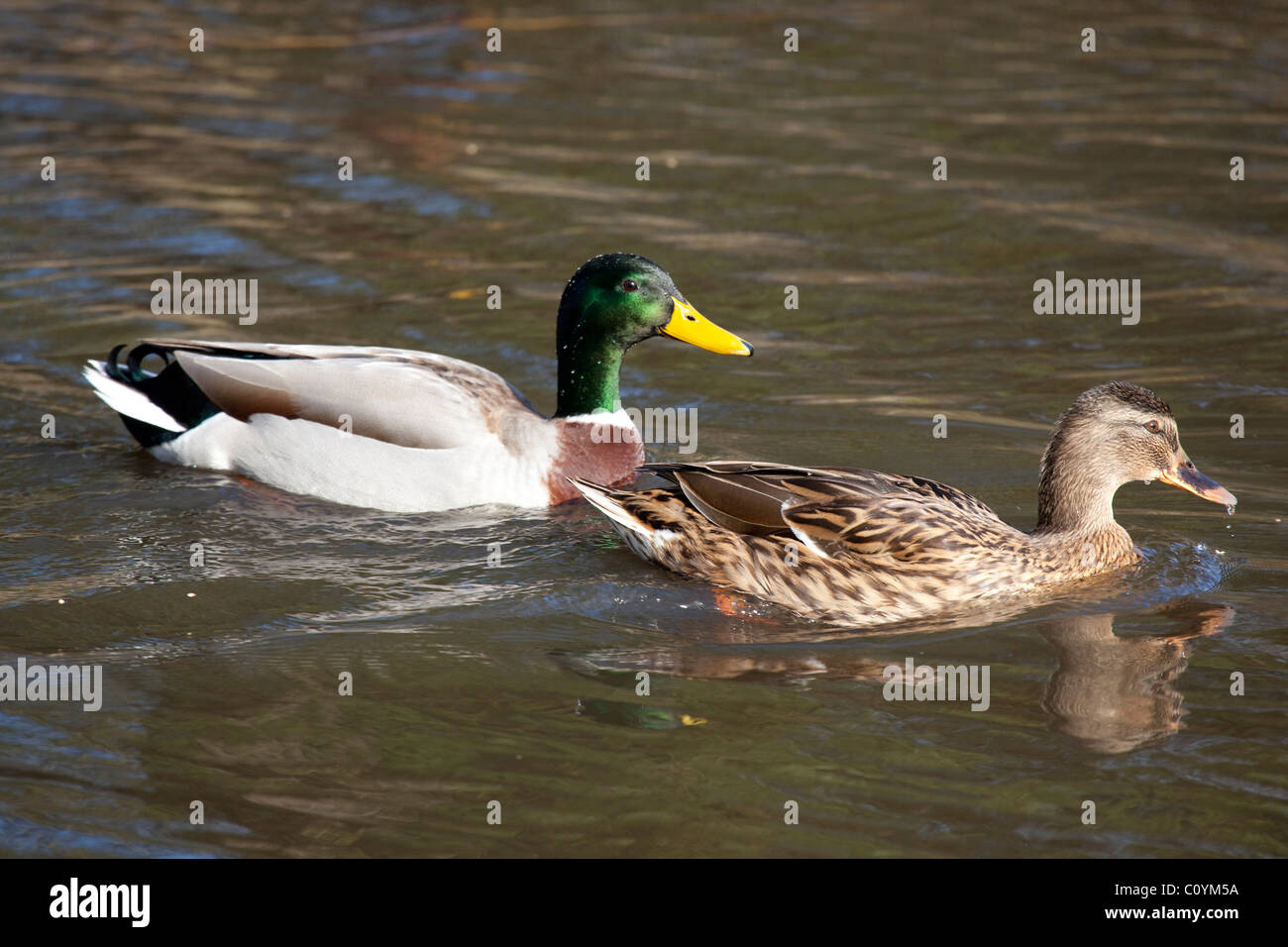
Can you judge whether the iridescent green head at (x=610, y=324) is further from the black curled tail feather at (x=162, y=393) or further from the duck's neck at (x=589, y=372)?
the black curled tail feather at (x=162, y=393)

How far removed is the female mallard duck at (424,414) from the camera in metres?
8.19

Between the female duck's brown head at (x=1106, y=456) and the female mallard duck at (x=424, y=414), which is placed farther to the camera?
the female mallard duck at (x=424, y=414)

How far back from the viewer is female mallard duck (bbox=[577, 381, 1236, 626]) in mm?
6773

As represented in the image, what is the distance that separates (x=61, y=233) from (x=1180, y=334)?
804cm

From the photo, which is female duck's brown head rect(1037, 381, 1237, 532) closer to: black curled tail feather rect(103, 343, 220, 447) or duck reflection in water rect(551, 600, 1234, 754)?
duck reflection in water rect(551, 600, 1234, 754)

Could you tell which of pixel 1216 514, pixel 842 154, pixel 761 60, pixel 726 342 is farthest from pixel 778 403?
pixel 761 60

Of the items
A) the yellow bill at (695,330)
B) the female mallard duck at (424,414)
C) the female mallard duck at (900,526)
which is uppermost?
→ the yellow bill at (695,330)

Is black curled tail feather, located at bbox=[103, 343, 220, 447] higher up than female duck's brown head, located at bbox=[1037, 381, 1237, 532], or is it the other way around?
black curled tail feather, located at bbox=[103, 343, 220, 447]

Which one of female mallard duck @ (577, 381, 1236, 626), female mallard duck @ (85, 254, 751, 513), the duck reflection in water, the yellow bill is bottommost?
the duck reflection in water

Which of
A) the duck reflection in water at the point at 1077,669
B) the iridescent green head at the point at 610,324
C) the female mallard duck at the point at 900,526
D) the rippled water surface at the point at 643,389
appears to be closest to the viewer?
the rippled water surface at the point at 643,389

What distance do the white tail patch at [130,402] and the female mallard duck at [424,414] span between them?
2 centimetres

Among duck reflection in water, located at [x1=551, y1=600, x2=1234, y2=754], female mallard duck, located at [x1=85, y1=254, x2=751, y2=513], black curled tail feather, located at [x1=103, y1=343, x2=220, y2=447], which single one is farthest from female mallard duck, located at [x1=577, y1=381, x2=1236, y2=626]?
black curled tail feather, located at [x1=103, y1=343, x2=220, y2=447]

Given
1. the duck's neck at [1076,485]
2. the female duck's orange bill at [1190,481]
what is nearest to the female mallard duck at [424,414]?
the duck's neck at [1076,485]

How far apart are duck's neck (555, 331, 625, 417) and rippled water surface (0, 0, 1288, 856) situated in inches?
25.8
